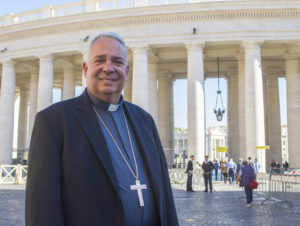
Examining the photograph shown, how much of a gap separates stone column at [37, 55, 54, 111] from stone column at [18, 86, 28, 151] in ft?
51.6

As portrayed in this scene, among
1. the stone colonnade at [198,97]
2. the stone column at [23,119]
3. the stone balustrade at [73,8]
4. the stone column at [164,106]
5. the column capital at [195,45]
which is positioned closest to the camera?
the stone colonnade at [198,97]

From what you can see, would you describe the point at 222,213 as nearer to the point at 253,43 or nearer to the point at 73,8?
the point at 253,43

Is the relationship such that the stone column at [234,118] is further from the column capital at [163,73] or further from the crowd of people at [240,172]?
the column capital at [163,73]

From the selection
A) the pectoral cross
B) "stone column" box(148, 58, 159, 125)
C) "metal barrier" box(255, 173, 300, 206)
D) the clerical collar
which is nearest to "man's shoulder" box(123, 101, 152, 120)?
the clerical collar

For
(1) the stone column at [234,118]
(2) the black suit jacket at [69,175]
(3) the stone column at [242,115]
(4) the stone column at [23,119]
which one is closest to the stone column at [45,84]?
(4) the stone column at [23,119]

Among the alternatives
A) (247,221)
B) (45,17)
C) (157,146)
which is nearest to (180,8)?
(45,17)

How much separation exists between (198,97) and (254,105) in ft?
14.8

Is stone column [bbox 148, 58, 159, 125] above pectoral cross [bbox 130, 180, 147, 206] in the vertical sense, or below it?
above

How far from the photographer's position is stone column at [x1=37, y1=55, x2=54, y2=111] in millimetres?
33750

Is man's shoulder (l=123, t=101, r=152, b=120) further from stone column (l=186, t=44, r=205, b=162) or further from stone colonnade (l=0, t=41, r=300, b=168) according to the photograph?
stone column (l=186, t=44, r=205, b=162)

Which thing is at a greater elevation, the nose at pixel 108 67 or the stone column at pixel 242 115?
the stone column at pixel 242 115

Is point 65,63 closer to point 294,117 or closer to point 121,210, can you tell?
point 294,117

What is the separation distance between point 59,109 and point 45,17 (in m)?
35.2

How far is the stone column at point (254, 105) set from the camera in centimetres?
2877
